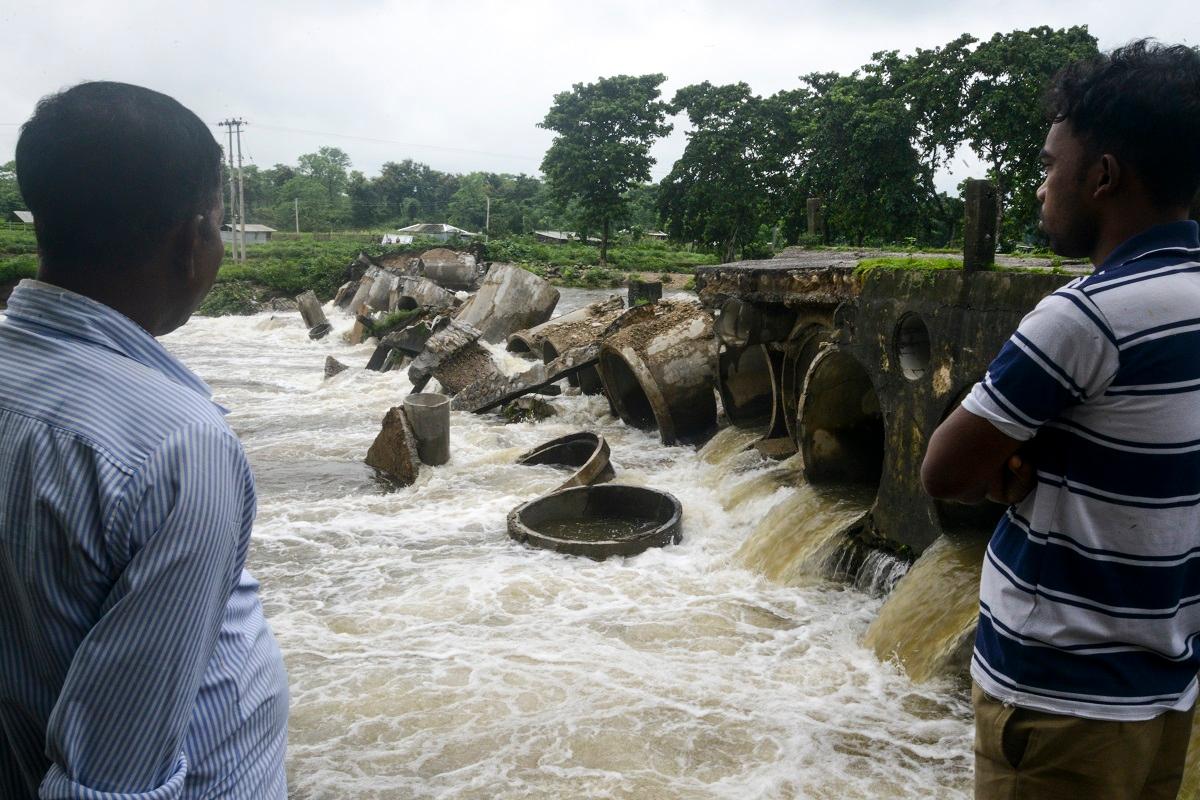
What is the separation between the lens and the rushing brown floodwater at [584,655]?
4105 millimetres

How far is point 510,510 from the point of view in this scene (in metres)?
7.97

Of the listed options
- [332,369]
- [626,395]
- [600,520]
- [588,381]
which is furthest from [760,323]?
[332,369]

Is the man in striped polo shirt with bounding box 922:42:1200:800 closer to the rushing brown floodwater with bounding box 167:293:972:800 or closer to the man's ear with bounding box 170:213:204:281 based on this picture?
the man's ear with bounding box 170:213:204:281

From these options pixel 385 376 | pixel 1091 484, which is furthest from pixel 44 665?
pixel 385 376

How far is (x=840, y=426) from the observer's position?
7270mm

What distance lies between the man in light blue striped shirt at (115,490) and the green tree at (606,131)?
35.7 meters

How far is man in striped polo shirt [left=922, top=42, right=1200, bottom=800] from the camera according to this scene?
5.14 feet

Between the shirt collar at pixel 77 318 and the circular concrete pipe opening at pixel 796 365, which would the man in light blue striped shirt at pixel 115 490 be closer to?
the shirt collar at pixel 77 318

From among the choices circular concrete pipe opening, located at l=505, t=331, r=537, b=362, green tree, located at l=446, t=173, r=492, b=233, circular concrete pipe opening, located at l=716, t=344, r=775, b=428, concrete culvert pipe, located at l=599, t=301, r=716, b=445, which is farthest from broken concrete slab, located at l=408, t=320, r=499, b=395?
green tree, located at l=446, t=173, r=492, b=233

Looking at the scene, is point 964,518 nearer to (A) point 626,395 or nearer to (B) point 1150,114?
(B) point 1150,114

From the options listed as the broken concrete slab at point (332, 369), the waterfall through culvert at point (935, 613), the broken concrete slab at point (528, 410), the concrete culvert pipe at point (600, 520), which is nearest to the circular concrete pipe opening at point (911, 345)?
the waterfall through culvert at point (935, 613)

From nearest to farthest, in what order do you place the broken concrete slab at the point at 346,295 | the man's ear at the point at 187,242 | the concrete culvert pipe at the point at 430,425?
the man's ear at the point at 187,242
the concrete culvert pipe at the point at 430,425
the broken concrete slab at the point at 346,295

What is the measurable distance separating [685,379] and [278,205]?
203 feet

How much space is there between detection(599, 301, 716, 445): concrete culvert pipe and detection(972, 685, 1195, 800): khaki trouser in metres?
8.08
